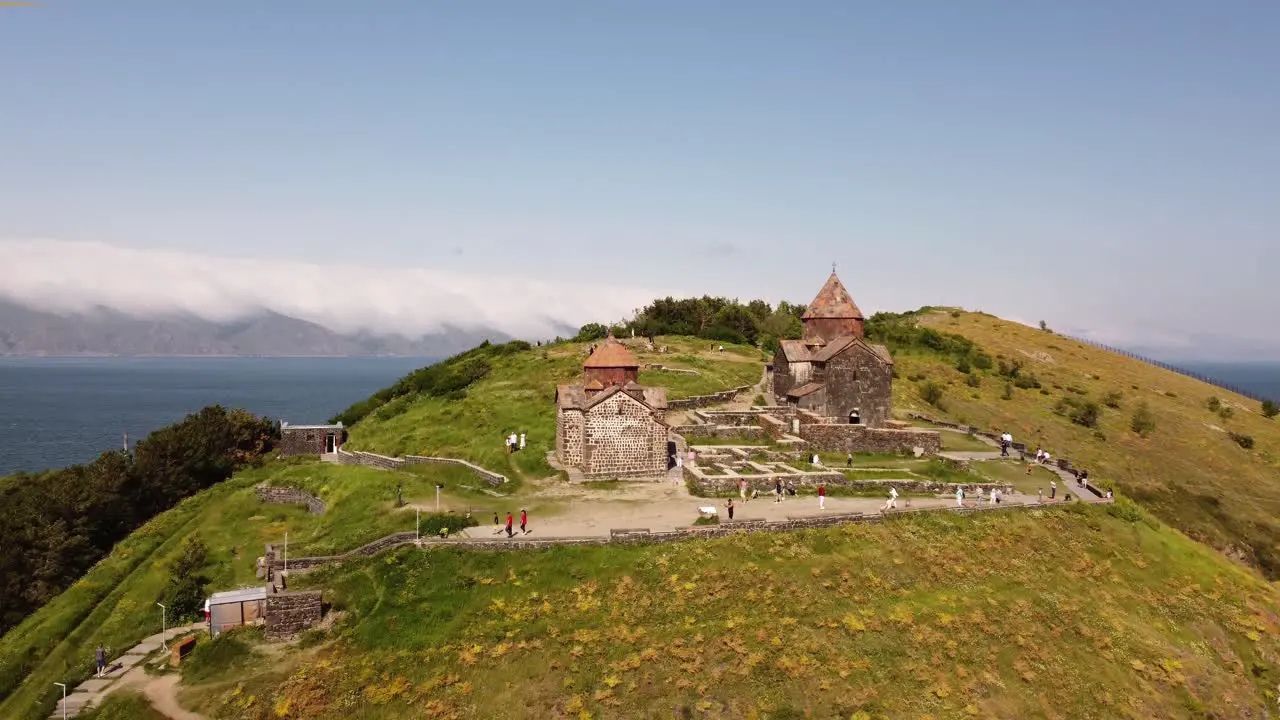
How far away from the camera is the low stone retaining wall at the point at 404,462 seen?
122ft

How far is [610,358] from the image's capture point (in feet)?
131

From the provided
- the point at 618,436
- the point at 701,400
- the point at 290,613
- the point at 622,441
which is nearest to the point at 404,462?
the point at 618,436

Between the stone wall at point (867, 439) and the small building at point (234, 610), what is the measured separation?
1118 inches

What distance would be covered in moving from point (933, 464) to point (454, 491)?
24.3 m

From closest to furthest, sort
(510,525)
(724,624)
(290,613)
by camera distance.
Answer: (724,624) → (290,613) → (510,525)

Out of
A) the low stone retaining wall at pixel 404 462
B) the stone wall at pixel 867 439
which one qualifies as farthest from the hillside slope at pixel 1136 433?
the low stone retaining wall at pixel 404 462

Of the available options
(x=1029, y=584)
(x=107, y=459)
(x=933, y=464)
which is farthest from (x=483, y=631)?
(x=107, y=459)

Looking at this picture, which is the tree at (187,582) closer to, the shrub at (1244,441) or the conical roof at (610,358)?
the conical roof at (610,358)

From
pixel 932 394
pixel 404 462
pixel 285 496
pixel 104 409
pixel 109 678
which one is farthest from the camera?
pixel 104 409

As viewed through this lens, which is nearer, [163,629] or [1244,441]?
[163,629]

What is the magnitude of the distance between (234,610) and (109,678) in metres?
3.69

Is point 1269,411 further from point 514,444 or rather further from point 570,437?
point 514,444

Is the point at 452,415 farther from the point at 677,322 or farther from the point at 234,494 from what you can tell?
the point at 677,322

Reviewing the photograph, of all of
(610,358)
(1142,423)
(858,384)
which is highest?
(610,358)
